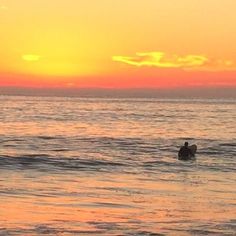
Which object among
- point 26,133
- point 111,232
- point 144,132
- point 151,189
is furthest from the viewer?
point 144,132

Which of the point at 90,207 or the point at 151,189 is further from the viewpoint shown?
the point at 151,189

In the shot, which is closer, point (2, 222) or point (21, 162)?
point (2, 222)

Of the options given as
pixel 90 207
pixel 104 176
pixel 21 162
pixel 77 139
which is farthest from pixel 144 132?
pixel 90 207

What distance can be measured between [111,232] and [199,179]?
10018 mm

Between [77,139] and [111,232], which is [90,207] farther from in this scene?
[77,139]

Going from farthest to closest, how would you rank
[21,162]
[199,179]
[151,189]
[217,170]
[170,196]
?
[21,162] → [217,170] → [199,179] → [151,189] → [170,196]

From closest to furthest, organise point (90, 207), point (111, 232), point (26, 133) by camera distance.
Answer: point (111, 232) → point (90, 207) → point (26, 133)

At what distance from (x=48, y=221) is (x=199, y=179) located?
9758 mm

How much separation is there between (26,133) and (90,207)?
106 ft

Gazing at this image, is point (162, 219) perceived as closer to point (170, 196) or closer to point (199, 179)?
point (170, 196)

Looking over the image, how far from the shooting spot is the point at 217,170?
2392 centimetres

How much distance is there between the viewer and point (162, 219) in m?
12.6

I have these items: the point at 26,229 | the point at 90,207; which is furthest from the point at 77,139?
the point at 26,229

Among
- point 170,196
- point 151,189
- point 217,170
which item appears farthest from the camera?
point 217,170
